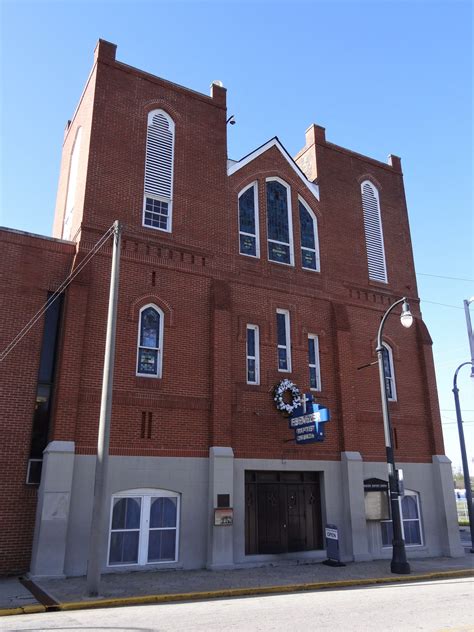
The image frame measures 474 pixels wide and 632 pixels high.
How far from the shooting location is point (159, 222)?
17719mm

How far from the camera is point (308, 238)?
20625 mm

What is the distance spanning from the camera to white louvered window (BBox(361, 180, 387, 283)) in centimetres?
2178

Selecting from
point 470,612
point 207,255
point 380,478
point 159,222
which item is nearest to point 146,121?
point 159,222

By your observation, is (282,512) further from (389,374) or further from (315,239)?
(315,239)

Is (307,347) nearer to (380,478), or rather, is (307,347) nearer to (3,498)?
(380,478)

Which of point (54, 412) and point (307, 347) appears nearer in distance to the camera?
point (54, 412)

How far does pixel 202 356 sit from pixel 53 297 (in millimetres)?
4737

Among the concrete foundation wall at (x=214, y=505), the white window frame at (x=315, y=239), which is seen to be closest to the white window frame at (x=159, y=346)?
the concrete foundation wall at (x=214, y=505)

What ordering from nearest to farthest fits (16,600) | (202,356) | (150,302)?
(16,600) < (150,302) < (202,356)

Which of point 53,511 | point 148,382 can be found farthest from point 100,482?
point 148,382

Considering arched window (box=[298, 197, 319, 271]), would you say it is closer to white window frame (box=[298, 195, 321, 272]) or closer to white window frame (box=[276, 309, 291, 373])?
white window frame (box=[298, 195, 321, 272])

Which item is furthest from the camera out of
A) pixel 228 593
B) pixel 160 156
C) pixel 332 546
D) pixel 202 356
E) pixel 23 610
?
pixel 160 156

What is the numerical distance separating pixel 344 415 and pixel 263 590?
294 inches

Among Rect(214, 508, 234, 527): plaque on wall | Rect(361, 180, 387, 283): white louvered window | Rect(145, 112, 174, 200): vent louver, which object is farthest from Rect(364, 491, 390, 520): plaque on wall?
Rect(145, 112, 174, 200): vent louver
